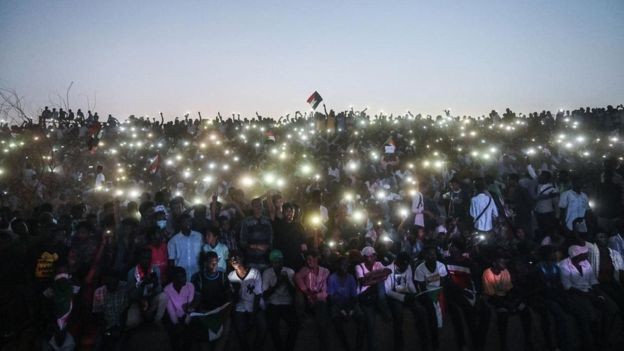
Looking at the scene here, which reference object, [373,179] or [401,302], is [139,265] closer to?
[401,302]

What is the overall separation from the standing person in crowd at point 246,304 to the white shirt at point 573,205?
24.7 feet

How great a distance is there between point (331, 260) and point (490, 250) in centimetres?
315

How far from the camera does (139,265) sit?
6789 mm

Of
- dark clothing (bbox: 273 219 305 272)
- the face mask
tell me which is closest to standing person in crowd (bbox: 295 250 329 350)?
dark clothing (bbox: 273 219 305 272)

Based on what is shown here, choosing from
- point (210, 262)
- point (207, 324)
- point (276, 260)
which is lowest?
point (207, 324)

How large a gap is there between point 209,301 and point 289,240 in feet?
A: 6.28

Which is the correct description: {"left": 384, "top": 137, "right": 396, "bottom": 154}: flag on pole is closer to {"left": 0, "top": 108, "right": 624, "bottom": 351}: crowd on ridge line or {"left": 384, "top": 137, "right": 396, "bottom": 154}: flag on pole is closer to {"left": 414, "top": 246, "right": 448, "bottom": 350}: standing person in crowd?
{"left": 0, "top": 108, "right": 624, "bottom": 351}: crowd on ridge line

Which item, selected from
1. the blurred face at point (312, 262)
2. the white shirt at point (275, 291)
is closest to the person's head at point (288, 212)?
the blurred face at point (312, 262)

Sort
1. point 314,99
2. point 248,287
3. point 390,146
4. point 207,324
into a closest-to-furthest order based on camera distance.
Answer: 1. point 207,324
2. point 248,287
3. point 390,146
4. point 314,99

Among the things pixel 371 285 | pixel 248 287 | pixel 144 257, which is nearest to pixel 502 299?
pixel 371 285

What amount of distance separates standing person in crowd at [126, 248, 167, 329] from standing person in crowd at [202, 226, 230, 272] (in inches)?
40.7

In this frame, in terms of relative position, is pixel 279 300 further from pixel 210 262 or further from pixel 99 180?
pixel 99 180

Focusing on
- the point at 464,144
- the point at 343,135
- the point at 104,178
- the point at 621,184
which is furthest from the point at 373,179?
the point at 104,178

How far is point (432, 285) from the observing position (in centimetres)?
734
